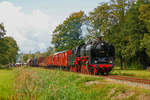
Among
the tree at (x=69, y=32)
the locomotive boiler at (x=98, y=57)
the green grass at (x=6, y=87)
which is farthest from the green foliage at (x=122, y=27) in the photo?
the green grass at (x=6, y=87)

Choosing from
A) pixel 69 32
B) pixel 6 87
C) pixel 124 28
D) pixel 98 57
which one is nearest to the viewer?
pixel 6 87

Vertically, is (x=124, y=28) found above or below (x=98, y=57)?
above

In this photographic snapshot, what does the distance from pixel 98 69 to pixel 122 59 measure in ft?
87.5

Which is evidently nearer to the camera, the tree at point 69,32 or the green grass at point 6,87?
the green grass at point 6,87

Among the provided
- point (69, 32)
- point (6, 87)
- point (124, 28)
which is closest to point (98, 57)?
point (6, 87)

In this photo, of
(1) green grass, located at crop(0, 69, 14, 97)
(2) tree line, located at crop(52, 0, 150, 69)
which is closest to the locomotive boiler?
(1) green grass, located at crop(0, 69, 14, 97)

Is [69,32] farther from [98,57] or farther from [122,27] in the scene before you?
[98,57]

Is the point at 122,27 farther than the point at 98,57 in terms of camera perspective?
Yes

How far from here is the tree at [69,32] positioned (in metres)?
49.9

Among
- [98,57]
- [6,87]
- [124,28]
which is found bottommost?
[6,87]

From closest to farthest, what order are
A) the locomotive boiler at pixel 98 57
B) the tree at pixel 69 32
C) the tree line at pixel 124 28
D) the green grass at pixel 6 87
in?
the green grass at pixel 6 87, the locomotive boiler at pixel 98 57, the tree line at pixel 124 28, the tree at pixel 69 32

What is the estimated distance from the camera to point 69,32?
51531 mm

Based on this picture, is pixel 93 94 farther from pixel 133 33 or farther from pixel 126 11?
pixel 126 11

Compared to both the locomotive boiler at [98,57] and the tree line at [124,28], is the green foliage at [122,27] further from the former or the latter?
the locomotive boiler at [98,57]
